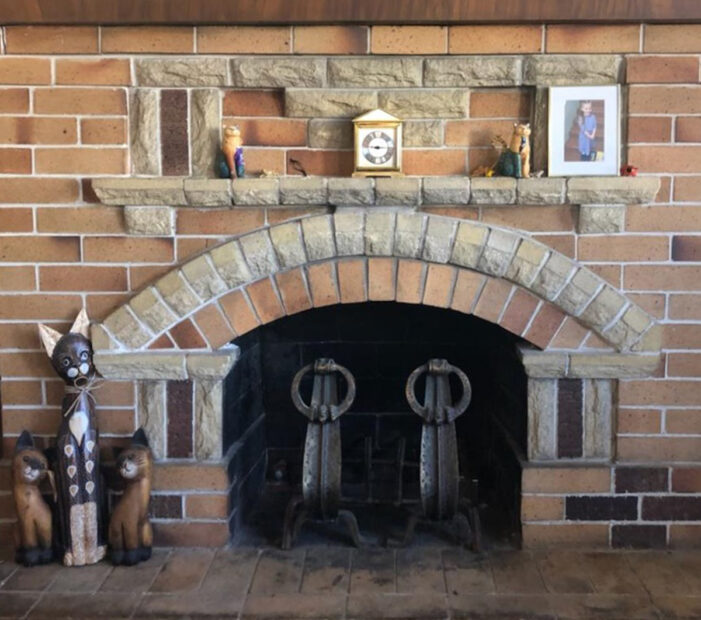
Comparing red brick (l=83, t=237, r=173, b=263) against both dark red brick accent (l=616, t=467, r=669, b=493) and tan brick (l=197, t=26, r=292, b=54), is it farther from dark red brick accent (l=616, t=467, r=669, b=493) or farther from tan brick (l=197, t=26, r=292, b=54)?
dark red brick accent (l=616, t=467, r=669, b=493)

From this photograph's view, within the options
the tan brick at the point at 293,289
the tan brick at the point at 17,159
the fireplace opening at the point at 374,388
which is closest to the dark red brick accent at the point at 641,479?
the fireplace opening at the point at 374,388

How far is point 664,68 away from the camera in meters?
2.72

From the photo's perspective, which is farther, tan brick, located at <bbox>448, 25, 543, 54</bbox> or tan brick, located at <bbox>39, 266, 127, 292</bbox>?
tan brick, located at <bbox>39, 266, 127, 292</bbox>

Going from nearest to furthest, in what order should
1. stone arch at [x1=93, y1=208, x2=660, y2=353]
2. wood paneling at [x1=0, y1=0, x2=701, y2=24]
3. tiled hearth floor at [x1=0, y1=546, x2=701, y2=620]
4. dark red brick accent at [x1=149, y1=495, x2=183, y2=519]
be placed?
1. tiled hearth floor at [x1=0, y1=546, x2=701, y2=620]
2. wood paneling at [x1=0, y1=0, x2=701, y2=24]
3. stone arch at [x1=93, y1=208, x2=660, y2=353]
4. dark red brick accent at [x1=149, y1=495, x2=183, y2=519]

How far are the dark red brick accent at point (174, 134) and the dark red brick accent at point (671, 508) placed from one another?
2.07 meters

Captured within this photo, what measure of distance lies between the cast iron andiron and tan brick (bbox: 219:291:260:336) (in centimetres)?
26

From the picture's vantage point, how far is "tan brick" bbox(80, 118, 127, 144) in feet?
9.14

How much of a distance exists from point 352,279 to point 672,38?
1389 millimetres

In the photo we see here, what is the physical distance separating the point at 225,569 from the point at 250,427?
75 cm

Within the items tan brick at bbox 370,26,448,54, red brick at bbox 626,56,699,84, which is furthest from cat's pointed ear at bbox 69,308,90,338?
red brick at bbox 626,56,699,84

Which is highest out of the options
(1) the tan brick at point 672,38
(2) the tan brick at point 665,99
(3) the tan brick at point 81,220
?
(1) the tan brick at point 672,38

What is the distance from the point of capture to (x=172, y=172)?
2.81m

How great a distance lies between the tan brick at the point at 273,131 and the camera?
280 centimetres

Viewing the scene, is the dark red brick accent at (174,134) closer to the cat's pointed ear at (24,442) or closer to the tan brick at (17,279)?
the tan brick at (17,279)
